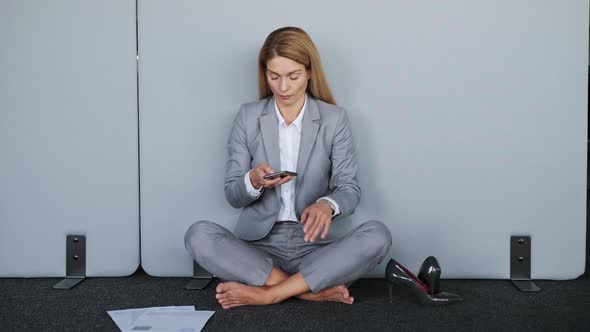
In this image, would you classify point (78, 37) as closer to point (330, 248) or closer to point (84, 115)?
point (84, 115)

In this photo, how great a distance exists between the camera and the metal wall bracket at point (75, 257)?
86.8 inches

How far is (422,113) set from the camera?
215 centimetres

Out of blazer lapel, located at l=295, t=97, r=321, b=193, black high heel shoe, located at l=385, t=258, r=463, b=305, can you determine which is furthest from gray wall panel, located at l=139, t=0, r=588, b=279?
black high heel shoe, located at l=385, t=258, r=463, b=305

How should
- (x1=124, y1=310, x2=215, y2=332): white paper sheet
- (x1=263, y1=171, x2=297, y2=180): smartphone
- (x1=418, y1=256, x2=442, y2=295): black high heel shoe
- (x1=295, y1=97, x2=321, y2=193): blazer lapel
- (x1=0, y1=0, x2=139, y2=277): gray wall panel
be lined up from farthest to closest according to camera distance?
(x1=0, y1=0, x2=139, y2=277): gray wall panel < (x1=295, y1=97, x2=321, y2=193): blazer lapel < (x1=418, y1=256, x2=442, y2=295): black high heel shoe < (x1=263, y1=171, x2=297, y2=180): smartphone < (x1=124, y1=310, x2=215, y2=332): white paper sheet

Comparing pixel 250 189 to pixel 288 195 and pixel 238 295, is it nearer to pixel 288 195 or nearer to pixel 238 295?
pixel 288 195

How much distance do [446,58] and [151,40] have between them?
1.05m

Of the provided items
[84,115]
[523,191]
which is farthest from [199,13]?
[523,191]

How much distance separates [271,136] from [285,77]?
22 cm

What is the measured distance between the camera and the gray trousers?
185 cm

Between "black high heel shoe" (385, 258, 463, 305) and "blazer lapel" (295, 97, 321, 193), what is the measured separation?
16.3 inches

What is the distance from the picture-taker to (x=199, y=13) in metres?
2.15

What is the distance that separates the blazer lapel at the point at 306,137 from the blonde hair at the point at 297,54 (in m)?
0.09

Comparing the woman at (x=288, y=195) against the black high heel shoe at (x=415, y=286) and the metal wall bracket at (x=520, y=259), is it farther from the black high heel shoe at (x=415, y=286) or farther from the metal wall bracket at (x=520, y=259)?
the metal wall bracket at (x=520, y=259)

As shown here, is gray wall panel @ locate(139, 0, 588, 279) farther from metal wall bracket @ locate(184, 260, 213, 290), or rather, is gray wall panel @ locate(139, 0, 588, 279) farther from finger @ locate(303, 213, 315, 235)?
finger @ locate(303, 213, 315, 235)
